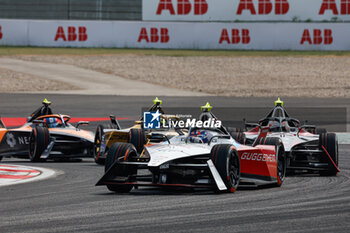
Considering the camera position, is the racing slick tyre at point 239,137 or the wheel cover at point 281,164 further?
the racing slick tyre at point 239,137

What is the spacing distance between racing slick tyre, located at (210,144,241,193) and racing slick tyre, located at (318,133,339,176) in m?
3.42

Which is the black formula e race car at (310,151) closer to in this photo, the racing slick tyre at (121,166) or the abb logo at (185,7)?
the racing slick tyre at (121,166)

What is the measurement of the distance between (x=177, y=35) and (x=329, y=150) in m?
36.4

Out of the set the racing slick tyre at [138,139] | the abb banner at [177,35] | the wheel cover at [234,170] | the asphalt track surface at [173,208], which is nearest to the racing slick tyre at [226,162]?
the wheel cover at [234,170]

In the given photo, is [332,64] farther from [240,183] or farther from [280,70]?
[240,183]

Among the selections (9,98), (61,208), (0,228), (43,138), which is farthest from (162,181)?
(9,98)

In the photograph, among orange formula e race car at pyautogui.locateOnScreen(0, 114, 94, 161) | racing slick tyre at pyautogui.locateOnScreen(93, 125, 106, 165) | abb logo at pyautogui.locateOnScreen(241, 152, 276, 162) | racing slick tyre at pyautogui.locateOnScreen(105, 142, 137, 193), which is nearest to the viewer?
racing slick tyre at pyautogui.locateOnScreen(105, 142, 137, 193)

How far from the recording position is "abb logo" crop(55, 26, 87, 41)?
5038 cm

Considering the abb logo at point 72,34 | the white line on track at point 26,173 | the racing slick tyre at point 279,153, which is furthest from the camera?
the abb logo at point 72,34

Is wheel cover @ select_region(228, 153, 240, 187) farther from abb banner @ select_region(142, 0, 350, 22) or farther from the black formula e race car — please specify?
abb banner @ select_region(142, 0, 350, 22)

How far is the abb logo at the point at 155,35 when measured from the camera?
165 ft

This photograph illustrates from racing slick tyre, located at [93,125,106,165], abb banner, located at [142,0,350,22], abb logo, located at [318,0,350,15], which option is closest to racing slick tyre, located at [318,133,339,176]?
racing slick tyre, located at [93,125,106,165]

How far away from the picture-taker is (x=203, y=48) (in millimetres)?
51000

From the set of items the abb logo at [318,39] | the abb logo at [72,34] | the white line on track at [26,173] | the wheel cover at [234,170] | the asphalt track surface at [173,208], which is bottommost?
the white line on track at [26,173]
